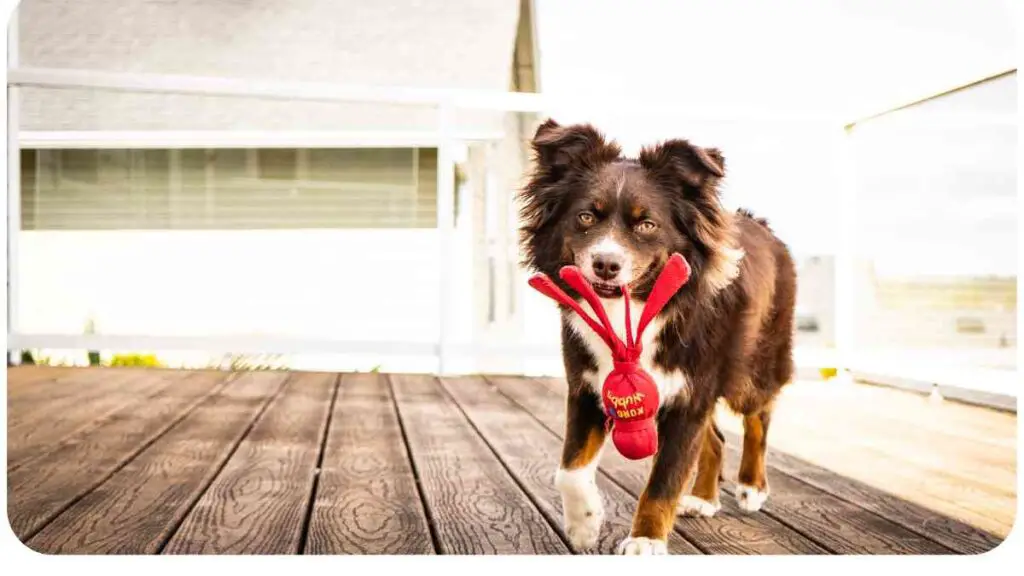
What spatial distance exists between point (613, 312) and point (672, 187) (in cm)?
23

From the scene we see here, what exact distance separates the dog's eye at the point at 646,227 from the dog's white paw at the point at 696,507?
0.65m

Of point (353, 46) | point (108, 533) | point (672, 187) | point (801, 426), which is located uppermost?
A: point (353, 46)

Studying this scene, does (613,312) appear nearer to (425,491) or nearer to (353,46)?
(425,491)

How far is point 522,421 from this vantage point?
2230mm

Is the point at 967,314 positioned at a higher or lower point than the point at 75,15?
lower

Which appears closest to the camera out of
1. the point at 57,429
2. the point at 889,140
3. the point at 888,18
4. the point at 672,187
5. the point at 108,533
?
the point at 672,187

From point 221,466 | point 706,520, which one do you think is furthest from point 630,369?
point 221,466

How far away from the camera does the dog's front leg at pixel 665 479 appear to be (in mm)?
1772

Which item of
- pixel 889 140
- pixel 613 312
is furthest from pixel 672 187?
pixel 889 140

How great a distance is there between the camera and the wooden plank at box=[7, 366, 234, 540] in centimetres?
192

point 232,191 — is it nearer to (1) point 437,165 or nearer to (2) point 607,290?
(1) point 437,165

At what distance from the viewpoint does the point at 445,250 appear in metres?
2.17

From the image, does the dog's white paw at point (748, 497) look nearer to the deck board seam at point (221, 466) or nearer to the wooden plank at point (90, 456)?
the deck board seam at point (221, 466)

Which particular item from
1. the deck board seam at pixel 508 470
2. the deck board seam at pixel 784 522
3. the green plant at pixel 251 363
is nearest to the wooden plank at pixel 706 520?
the deck board seam at pixel 784 522
